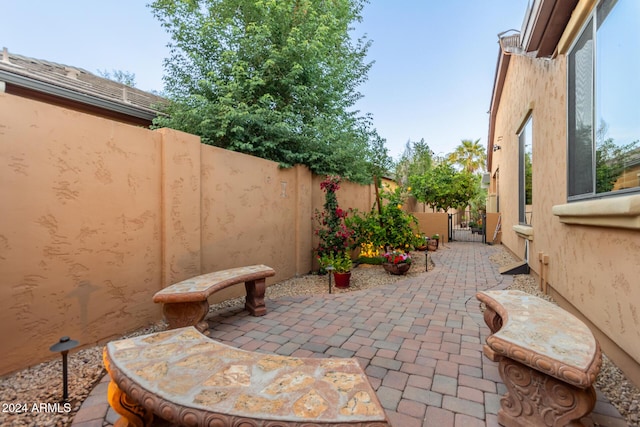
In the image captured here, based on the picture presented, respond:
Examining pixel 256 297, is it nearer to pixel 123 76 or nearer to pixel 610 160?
pixel 610 160

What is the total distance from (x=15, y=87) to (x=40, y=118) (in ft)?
12.4

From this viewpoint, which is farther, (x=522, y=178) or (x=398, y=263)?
(x=522, y=178)

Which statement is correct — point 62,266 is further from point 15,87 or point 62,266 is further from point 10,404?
point 15,87

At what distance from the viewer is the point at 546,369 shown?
1431 millimetres

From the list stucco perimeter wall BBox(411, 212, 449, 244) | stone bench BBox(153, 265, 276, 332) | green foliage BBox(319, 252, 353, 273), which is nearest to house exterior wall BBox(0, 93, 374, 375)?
stone bench BBox(153, 265, 276, 332)

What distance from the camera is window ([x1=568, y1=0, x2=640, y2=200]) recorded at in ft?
7.42

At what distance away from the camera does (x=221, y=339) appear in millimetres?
2996

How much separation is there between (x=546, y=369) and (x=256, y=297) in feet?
9.95

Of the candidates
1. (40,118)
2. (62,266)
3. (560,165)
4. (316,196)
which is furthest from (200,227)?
(560,165)

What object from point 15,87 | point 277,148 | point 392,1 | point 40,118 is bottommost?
point 40,118

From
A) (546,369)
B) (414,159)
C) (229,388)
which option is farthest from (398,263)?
(414,159)

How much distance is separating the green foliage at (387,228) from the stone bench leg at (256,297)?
10.9ft

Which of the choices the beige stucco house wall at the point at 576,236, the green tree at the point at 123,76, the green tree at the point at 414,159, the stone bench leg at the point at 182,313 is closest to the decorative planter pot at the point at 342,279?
the stone bench leg at the point at 182,313

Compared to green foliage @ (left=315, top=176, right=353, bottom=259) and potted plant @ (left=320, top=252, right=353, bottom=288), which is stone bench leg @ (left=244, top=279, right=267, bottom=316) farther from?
green foliage @ (left=315, top=176, right=353, bottom=259)
